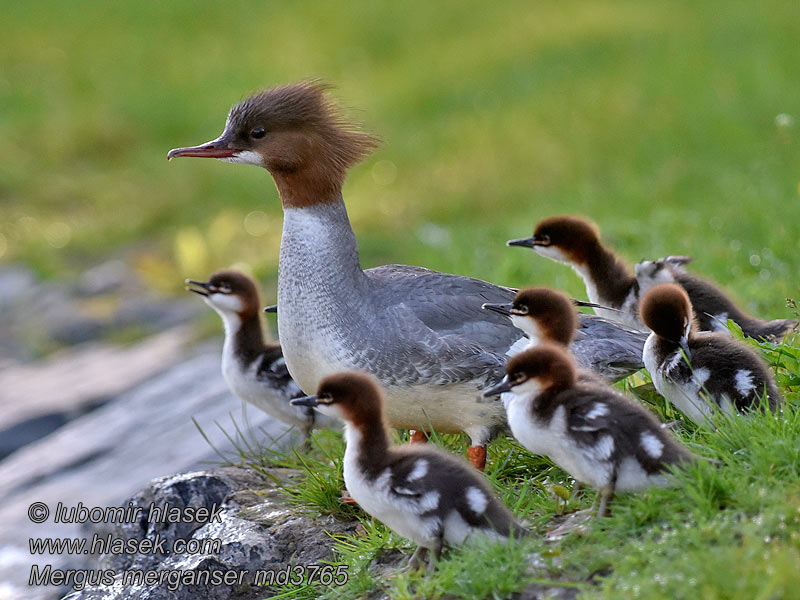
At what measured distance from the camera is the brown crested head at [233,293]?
633cm

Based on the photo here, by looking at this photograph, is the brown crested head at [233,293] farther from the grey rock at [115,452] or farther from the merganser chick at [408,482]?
the merganser chick at [408,482]

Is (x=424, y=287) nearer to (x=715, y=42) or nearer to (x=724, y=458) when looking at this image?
(x=724, y=458)

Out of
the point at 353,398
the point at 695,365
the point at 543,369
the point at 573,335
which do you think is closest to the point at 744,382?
the point at 695,365

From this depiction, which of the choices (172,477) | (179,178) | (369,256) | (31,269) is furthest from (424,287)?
(179,178)

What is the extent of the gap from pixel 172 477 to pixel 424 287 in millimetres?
1595

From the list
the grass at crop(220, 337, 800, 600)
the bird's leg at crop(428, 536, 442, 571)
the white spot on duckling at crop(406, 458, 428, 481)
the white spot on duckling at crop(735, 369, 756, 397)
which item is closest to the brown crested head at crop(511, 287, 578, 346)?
the grass at crop(220, 337, 800, 600)

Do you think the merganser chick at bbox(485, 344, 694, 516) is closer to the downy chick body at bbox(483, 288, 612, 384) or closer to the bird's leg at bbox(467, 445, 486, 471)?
the downy chick body at bbox(483, 288, 612, 384)

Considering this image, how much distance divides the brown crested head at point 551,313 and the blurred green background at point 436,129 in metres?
2.07

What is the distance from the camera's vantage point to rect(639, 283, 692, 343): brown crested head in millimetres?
4594

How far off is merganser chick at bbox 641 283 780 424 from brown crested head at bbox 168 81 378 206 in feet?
5.58

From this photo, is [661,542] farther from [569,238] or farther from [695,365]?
[569,238]

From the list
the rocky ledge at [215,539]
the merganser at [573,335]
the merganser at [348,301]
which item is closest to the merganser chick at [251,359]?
the rocky ledge at [215,539]

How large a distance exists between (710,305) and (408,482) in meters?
2.32

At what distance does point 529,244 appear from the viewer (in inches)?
247
